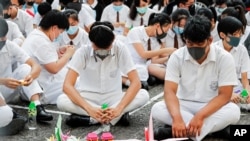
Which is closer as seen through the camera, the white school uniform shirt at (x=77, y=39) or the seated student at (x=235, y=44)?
the seated student at (x=235, y=44)

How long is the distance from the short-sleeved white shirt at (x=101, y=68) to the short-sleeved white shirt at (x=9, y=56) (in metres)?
0.51

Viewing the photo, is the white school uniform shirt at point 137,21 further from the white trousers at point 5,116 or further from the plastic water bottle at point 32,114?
the white trousers at point 5,116

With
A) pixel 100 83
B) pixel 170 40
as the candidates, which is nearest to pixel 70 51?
pixel 100 83

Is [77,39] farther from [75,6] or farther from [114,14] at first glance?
[114,14]

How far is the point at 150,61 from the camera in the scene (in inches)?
242

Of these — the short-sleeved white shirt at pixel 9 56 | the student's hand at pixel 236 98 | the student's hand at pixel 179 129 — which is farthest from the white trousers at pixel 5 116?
the student's hand at pixel 236 98

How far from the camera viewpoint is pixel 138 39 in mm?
Result: 5887

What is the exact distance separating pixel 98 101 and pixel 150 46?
5.43 ft

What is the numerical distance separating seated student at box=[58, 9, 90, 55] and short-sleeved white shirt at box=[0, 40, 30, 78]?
1.09 meters

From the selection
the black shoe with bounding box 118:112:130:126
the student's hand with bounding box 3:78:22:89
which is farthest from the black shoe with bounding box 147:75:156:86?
the student's hand with bounding box 3:78:22:89

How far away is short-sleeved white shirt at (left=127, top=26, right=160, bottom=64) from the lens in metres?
5.89

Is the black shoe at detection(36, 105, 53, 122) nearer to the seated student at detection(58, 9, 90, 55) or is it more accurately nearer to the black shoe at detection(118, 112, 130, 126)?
the black shoe at detection(118, 112, 130, 126)

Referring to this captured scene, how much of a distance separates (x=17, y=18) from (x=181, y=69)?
3201 millimetres

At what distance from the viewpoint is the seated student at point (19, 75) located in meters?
4.53
